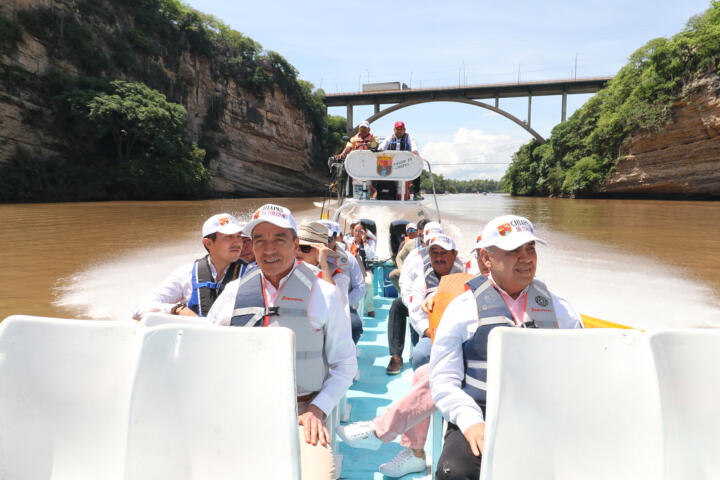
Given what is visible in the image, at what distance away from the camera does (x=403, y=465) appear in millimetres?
2252

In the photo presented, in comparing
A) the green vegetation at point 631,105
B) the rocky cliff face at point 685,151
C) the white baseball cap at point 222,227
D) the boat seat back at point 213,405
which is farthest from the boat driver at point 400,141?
the green vegetation at point 631,105

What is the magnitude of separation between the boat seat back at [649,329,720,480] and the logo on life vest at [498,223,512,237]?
644mm

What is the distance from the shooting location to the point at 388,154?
741 cm

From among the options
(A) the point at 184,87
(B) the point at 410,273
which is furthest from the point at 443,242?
(A) the point at 184,87

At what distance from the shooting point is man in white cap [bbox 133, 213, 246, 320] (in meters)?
2.54

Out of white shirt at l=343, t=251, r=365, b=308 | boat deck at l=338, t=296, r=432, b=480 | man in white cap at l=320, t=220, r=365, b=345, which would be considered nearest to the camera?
boat deck at l=338, t=296, r=432, b=480

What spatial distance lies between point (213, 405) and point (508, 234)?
4.32 feet

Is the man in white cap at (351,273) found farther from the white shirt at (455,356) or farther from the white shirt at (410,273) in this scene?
the white shirt at (455,356)

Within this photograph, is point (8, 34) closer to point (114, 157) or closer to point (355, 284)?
point (114, 157)

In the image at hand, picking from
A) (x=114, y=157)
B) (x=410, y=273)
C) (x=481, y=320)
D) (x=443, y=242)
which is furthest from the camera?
(x=114, y=157)

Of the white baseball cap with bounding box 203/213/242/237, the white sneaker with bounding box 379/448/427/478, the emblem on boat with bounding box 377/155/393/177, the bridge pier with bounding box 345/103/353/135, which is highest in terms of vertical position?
the bridge pier with bounding box 345/103/353/135

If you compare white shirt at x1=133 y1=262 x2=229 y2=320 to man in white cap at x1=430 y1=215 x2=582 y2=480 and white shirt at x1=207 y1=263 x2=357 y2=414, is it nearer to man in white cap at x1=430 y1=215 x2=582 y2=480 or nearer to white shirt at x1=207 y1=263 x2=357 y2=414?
white shirt at x1=207 y1=263 x2=357 y2=414

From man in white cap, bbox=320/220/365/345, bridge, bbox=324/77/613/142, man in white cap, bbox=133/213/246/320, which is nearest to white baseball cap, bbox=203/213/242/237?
man in white cap, bbox=133/213/246/320

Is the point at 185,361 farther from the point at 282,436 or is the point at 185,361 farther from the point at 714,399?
the point at 714,399
